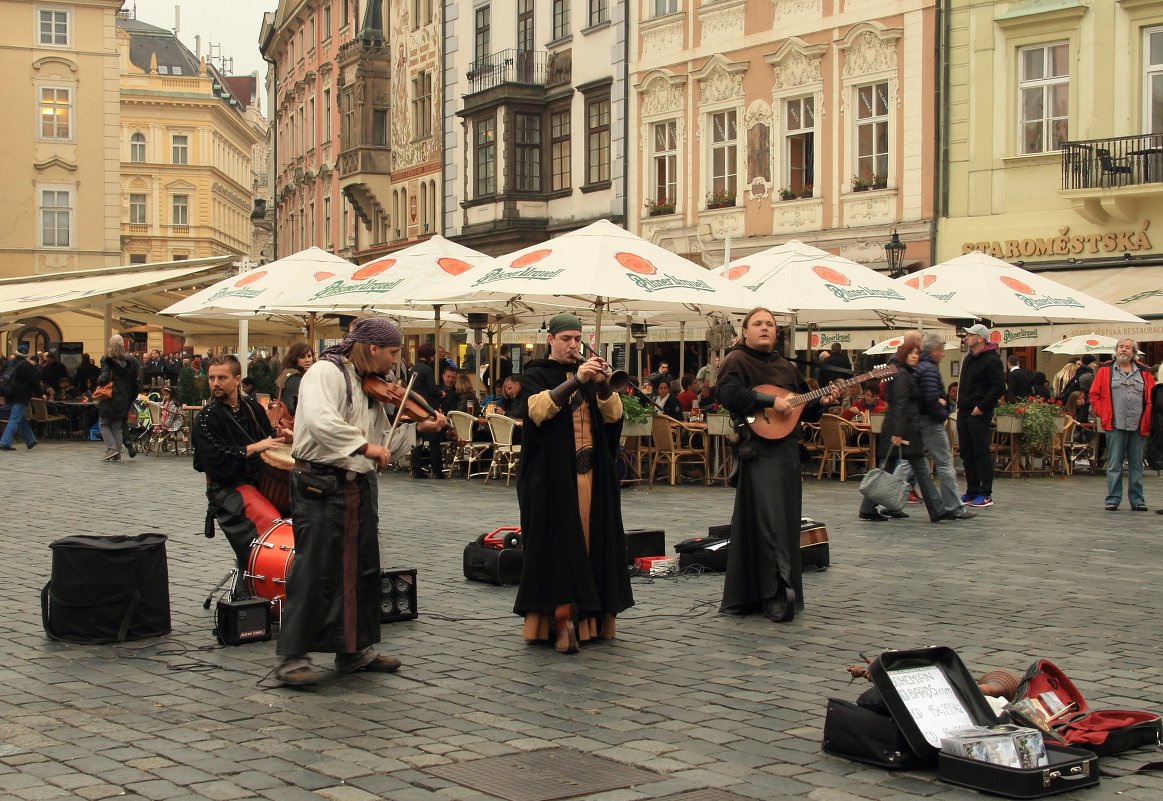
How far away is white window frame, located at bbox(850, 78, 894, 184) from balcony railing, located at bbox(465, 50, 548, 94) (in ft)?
36.4

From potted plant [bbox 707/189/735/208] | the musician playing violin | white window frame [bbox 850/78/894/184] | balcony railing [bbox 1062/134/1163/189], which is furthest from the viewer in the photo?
potted plant [bbox 707/189/735/208]

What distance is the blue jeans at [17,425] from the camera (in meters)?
25.2

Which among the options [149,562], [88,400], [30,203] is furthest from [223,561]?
[30,203]

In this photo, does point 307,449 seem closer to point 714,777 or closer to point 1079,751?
point 714,777

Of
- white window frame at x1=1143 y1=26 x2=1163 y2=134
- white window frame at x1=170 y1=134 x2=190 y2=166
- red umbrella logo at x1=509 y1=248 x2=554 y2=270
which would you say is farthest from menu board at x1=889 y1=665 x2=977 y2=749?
white window frame at x1=170 y1=134 x2=190 y2=166

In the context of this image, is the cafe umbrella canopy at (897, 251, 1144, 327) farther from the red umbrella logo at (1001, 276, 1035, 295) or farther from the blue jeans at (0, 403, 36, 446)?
the blue jeans at (0, 403, 36, 446)

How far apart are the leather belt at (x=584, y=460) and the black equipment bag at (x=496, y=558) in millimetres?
1983

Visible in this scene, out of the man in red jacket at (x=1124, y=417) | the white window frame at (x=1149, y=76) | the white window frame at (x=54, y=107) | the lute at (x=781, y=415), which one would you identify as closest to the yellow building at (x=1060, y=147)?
the white window frame at (x=1149, y=76)

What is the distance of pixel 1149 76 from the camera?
25062 mm

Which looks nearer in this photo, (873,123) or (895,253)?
(895,253)

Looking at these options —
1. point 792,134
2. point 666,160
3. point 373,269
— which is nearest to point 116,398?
point 373,269

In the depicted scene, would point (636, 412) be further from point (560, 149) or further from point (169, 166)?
point (169, 166)

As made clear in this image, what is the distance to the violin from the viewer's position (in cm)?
721

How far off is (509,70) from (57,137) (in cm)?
2488
